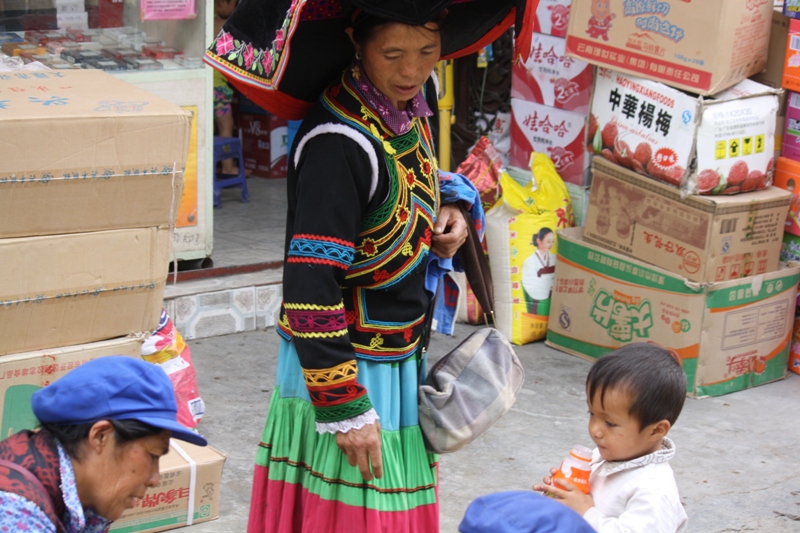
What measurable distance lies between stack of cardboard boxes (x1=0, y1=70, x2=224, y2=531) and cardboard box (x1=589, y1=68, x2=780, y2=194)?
2.30 metres

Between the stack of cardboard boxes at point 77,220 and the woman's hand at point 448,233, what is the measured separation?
957mm

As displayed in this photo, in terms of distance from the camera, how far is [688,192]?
4512mm

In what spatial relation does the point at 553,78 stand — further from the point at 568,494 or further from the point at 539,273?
the point at 568,494

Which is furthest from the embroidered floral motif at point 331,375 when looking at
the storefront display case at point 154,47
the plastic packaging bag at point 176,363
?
the storefront display case at point 154,47

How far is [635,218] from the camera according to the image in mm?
4816

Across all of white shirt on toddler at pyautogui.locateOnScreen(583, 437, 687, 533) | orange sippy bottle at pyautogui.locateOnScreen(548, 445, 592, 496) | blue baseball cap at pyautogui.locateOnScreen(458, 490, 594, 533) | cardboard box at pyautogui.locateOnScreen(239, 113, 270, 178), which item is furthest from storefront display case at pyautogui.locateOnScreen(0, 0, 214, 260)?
blue baseball cap at pyautogui.locateOnScreen(458, 490, 594, 533)

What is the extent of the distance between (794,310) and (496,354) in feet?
9.40

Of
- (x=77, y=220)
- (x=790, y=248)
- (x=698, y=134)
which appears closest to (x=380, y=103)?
(x=77, y=220)

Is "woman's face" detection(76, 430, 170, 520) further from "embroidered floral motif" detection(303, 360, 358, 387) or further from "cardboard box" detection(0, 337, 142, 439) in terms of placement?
"cardboard box" detection(0, 337, 142, 439)

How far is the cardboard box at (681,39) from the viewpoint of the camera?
4.39 metres

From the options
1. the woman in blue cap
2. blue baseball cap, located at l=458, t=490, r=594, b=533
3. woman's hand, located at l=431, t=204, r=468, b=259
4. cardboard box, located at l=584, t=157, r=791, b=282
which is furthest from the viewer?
cardboard box, located at l=584, t=157, r=791, b=282

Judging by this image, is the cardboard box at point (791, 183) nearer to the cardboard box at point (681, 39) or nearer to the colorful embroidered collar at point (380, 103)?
the cardboard box at point (681, 39)

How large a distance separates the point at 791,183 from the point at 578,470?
2979 millimetres

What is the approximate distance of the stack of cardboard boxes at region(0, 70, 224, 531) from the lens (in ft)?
9.48
